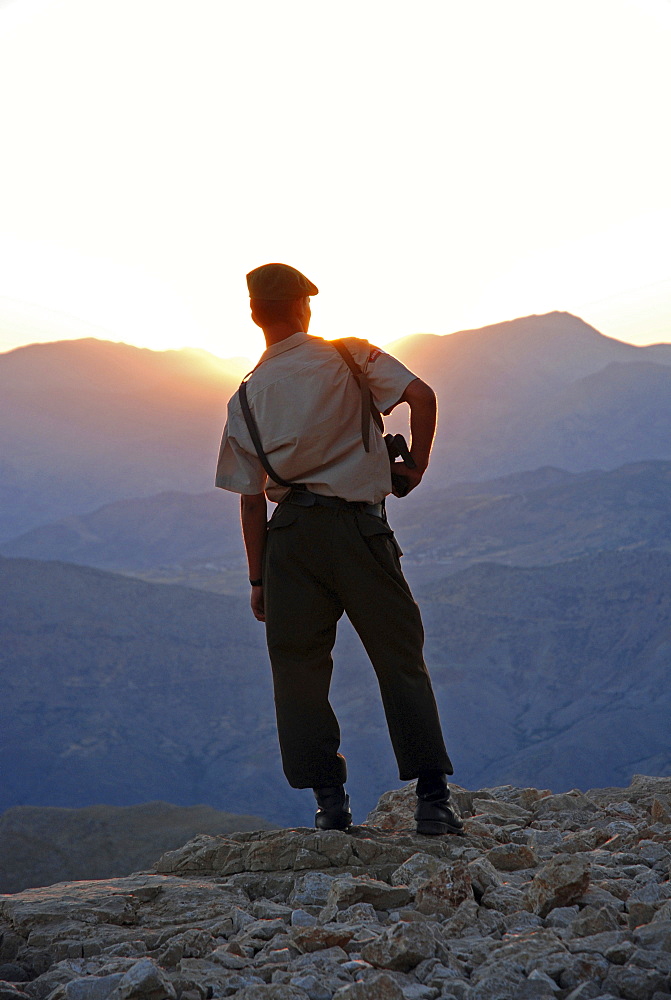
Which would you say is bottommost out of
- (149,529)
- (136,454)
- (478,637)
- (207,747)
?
(207,747)

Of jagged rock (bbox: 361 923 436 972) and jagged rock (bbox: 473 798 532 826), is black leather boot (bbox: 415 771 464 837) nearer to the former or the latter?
jagged rock (bbox: 473 798 532 826)

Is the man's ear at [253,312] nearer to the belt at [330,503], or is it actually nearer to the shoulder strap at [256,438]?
the shoulder strap at [256,438]

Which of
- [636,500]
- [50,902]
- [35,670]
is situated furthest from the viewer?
[636,500]

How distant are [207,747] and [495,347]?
105 m

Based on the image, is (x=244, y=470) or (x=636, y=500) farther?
(x=636, y=500)

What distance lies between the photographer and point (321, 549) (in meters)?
2.70

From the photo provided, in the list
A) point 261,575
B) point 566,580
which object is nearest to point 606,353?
point 566,580

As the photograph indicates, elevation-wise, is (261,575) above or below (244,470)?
below

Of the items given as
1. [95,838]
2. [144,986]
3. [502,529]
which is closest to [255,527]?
[144,986]

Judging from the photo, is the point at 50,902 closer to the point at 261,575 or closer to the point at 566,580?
the point at 261,575

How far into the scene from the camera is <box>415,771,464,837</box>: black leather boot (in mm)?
2750

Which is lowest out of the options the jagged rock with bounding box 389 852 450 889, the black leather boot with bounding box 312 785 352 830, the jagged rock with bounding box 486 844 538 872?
the jagged rock with bounding box 486 844 538 872

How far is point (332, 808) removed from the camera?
2828mm

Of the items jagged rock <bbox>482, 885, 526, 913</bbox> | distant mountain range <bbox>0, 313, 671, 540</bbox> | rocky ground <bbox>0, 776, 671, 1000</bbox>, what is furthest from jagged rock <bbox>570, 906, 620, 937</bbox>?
distant mountain range <bbox>0, 313, 671, 540</bbox>
